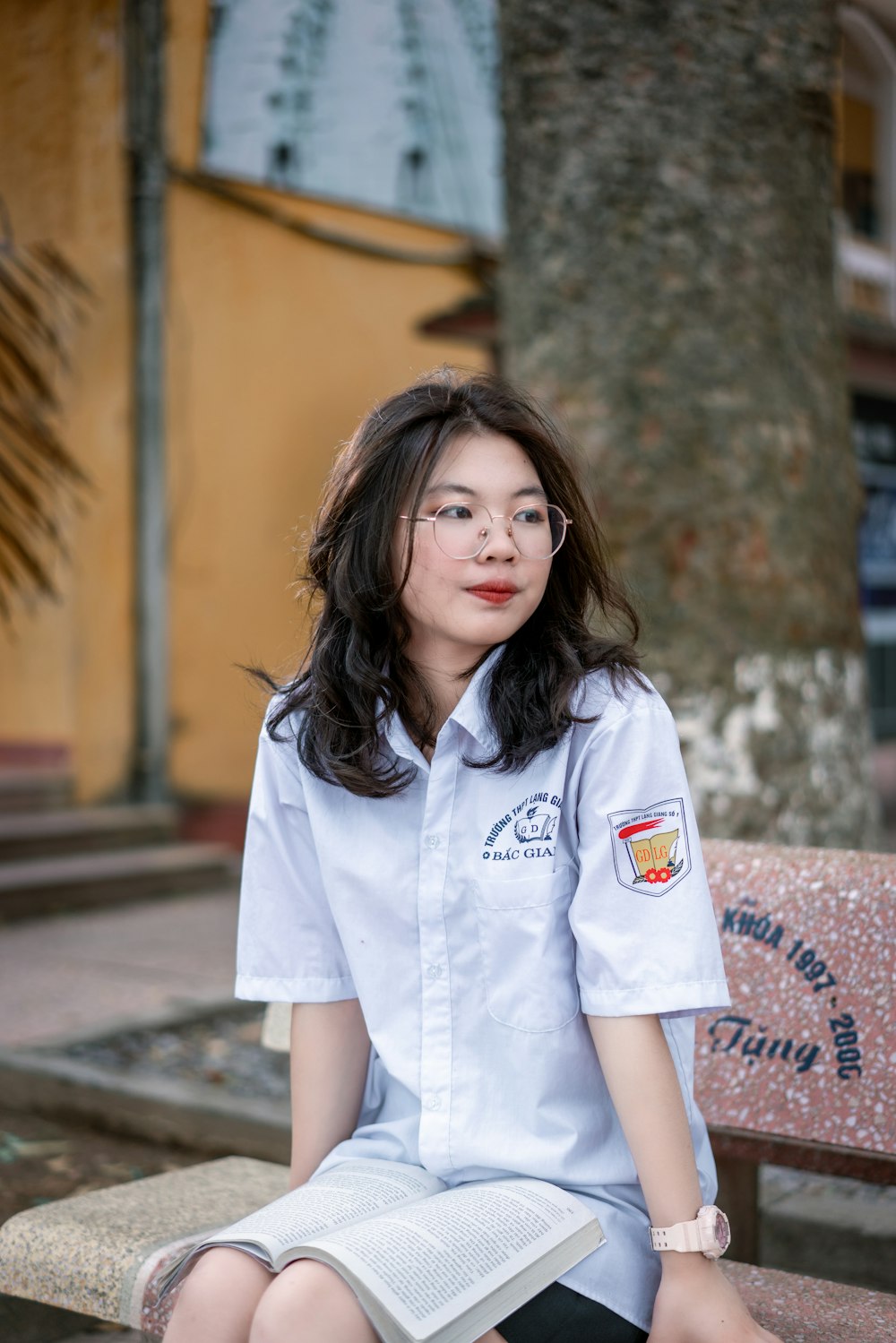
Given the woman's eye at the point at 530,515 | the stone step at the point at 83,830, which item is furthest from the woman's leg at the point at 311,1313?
the stone step at the point at 83,830

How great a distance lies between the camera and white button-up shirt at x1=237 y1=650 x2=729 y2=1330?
1.90 m

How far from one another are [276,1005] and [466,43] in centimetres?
774

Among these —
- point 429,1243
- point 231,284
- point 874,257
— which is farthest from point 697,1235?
point 874,257

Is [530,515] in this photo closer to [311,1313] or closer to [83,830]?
[311,1313]

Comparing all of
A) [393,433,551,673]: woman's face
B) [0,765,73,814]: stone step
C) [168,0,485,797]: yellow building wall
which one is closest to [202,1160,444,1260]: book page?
[393,433,551,673]: woman's face

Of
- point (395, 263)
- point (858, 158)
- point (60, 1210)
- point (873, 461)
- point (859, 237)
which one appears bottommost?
point (60, 1210)

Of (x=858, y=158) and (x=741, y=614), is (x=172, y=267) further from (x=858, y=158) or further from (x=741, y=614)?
(x=858, y=158)

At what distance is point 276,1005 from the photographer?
9.39 feet

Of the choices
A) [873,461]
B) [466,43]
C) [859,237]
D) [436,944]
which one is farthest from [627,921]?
Answer: [859,237]

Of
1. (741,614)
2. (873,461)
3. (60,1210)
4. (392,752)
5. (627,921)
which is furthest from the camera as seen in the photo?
(873,461)

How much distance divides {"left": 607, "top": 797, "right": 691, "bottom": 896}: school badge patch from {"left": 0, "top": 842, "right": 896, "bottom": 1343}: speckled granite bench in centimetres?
66

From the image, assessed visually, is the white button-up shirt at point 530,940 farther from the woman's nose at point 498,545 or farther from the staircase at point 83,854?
the staircase at point 83,854

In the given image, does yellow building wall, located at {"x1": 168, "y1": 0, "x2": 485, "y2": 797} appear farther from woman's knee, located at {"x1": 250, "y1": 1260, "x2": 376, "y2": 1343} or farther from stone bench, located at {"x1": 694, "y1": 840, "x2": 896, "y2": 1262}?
woman's knee, located at {"x1": 250, "y1": 1260, "x2": 376, "y2": 1343}

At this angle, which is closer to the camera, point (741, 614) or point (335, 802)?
point (335, 802)
